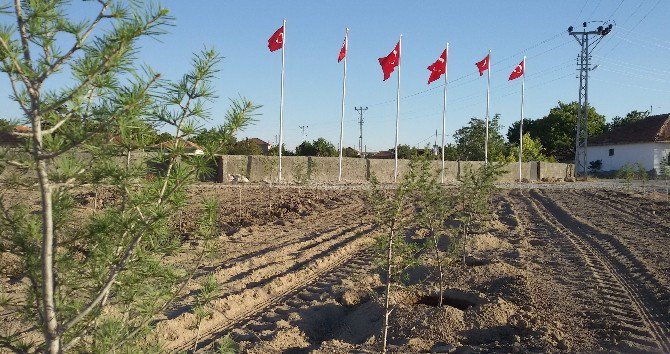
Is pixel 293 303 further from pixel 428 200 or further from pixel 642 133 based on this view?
pixel 642 133

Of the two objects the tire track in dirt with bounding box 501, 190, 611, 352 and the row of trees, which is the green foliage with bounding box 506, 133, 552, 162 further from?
the tire track in dirt with bounding box 501, 190, 611, 352

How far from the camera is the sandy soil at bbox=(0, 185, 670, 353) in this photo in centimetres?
656

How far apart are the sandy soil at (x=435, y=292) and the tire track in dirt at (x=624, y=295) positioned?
24mm

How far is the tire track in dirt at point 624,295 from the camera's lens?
6606mm

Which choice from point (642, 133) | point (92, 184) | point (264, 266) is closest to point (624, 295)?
point (264, 266)

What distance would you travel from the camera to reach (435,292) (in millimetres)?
8758

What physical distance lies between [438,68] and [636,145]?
28262 mm

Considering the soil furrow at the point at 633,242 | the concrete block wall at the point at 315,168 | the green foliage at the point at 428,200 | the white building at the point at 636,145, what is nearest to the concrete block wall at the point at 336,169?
the concrete block wall at the point at 315,168

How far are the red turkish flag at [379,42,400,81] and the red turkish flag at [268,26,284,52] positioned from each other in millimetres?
5085

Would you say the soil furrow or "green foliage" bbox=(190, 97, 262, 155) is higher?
"green foliage" bbox=(190, 97, 262, 155)

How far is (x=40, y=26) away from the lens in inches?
98.3

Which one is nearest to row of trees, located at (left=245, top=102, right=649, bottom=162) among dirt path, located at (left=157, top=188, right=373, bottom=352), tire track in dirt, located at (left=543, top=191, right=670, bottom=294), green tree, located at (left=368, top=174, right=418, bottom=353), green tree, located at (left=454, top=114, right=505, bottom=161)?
green tree, located at (left=454, top=114, right=505, bottom=161)

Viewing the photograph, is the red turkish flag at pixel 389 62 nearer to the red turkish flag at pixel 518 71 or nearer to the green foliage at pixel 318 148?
the red turkish flag at pixel 518 71

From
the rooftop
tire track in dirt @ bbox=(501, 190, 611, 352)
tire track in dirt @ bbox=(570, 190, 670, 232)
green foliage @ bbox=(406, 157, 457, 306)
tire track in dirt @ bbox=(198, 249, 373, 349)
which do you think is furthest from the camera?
the rooftop
